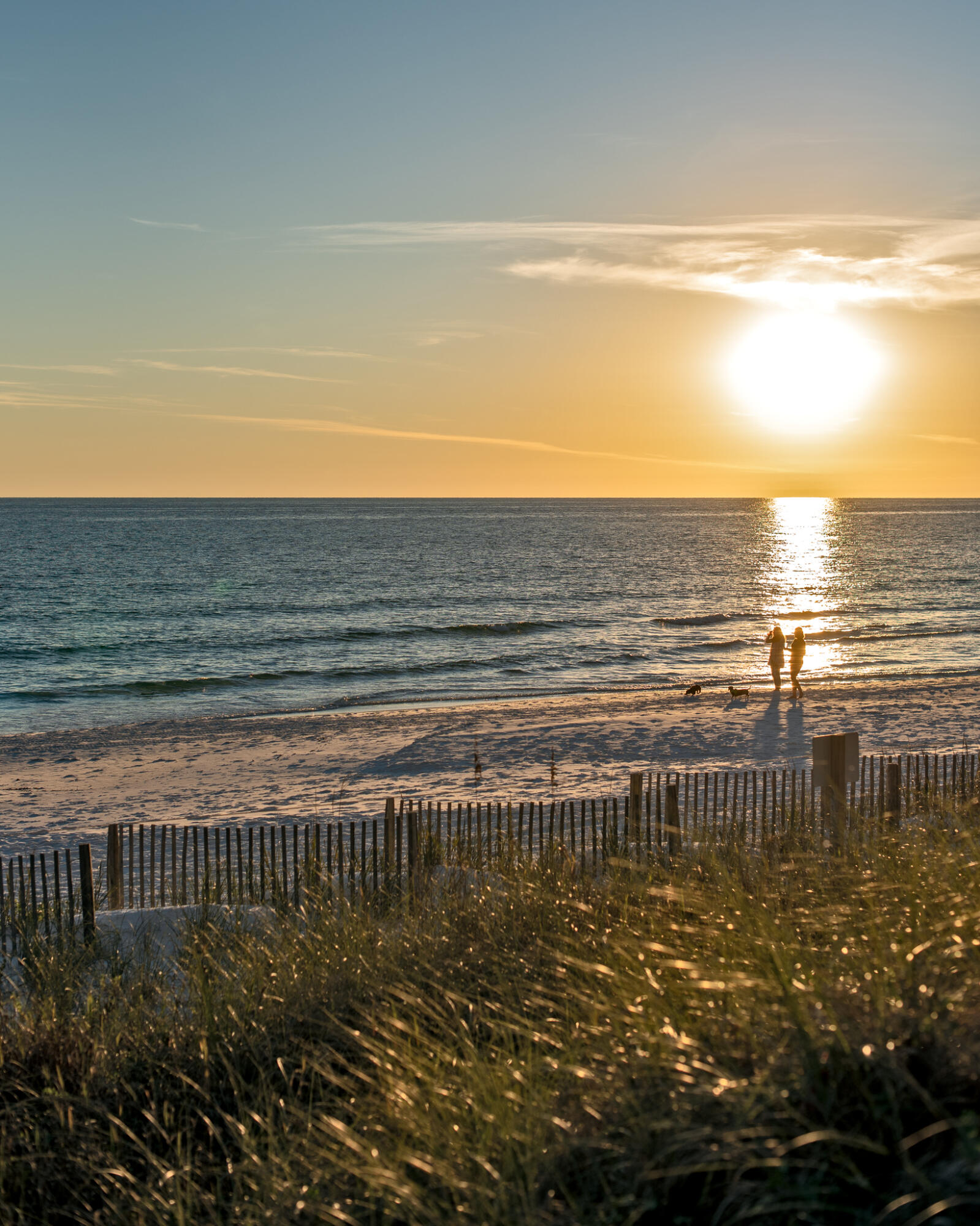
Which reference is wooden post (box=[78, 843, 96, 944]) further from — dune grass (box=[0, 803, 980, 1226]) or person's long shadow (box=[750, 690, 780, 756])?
person's long shadow (box=[750, 690, 780, 756])

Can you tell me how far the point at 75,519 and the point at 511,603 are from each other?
158 m

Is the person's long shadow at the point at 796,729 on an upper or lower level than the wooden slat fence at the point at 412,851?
lower

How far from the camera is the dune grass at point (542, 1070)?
9.62 feet

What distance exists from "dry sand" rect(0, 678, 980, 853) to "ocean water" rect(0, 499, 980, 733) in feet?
11.0

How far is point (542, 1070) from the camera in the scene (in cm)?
381

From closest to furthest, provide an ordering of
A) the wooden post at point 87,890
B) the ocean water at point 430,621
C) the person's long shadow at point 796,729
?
the wooden post at point 87,890, the person's long shadow at point 796,729, the ocean water at point 430,621

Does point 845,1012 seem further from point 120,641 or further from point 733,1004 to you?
point 120,641

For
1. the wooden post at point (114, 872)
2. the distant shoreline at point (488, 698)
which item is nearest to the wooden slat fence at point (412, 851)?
the wooden post at point (114, 872)

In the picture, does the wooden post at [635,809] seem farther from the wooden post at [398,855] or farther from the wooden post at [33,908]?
the wooden post at [33,908]

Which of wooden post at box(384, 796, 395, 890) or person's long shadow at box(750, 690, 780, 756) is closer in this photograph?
wooden post at box(384, 796, 395, 890)

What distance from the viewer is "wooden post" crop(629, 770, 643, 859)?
987cm

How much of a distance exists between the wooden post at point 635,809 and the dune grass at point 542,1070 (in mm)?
3536

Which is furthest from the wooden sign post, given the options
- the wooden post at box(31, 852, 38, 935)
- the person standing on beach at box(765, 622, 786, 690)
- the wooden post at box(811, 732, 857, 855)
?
the person standing on beach at box(765, 622, 786, 690)

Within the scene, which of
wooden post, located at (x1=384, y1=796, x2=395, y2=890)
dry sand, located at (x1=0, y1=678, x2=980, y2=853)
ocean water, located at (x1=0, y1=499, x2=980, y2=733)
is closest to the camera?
wooden post, located at (x1=384, y1=796, x2=395, y2=890)
